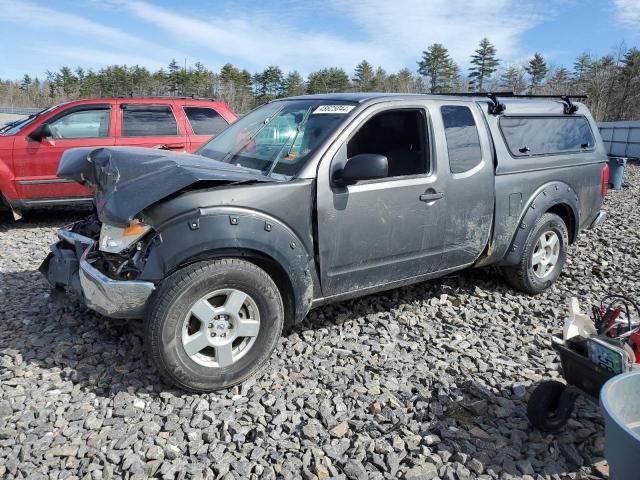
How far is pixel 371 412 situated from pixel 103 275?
5.90 ft

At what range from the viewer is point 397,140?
4.37 meters

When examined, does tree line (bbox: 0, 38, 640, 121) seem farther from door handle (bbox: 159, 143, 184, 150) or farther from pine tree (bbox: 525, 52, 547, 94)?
door handle (bbox: 159, 143, 184, 150)

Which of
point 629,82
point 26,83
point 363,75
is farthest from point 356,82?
point 26,83

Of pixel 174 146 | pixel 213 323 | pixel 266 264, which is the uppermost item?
pixel 174 146

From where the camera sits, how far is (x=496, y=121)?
178 inches

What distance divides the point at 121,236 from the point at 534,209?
11.6 ft

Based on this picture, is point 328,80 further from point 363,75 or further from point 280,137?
point 280,137

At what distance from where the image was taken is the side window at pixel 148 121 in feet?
25.3

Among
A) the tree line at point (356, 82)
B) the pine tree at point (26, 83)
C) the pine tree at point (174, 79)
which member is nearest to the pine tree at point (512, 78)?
the tree line at point (356, 82)

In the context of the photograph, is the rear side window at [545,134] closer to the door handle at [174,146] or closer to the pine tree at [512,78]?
the door handle at [174,146]

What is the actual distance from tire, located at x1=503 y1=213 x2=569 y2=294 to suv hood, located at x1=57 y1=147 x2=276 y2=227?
2697mm

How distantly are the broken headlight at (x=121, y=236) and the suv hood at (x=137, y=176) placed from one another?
89 mm

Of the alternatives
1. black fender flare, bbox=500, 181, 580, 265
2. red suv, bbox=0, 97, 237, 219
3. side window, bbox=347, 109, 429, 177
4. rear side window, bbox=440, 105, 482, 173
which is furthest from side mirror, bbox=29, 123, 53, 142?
black fender flare, bbox=500, 181, 580, 265

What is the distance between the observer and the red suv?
710 centimetres
